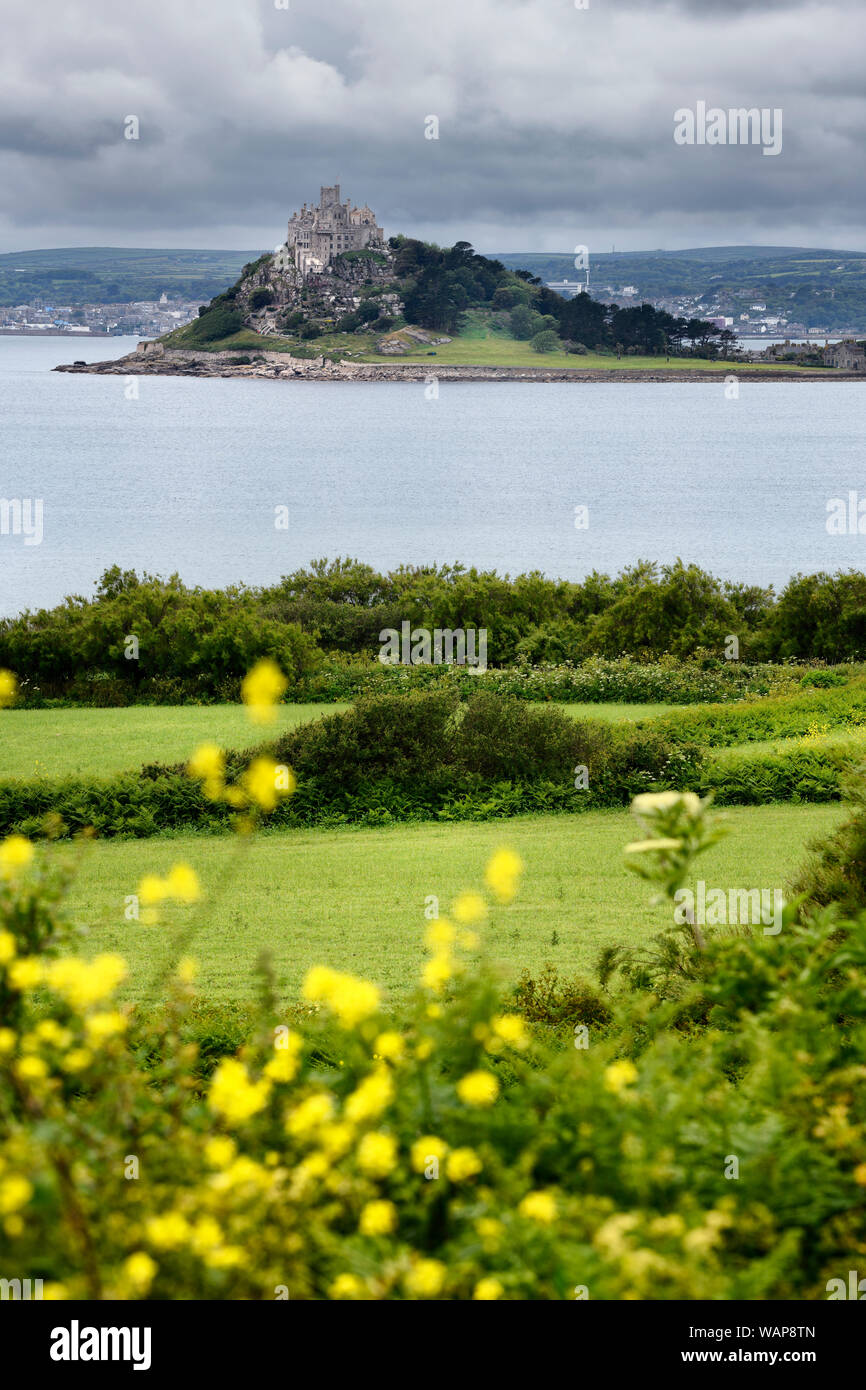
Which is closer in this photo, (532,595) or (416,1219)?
(416,1219)

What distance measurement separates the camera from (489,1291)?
1.77 metres

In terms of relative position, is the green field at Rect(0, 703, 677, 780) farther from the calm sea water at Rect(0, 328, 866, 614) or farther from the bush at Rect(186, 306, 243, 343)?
the bush at Rect(186, 306, 243, 343)

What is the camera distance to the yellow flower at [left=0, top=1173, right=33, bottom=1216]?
166 centimetres

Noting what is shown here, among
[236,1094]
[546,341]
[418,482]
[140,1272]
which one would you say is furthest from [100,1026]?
[546,341]

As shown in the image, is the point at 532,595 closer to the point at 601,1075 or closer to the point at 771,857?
the point at 771,857

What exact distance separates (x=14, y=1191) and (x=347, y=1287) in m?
0.51

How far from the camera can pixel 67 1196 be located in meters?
1.84

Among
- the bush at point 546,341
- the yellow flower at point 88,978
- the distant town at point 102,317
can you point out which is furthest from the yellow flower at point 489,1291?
the distant town at point 102,317

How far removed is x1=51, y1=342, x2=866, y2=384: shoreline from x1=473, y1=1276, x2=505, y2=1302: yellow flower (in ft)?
369

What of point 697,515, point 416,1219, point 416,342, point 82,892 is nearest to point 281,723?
point 82,892

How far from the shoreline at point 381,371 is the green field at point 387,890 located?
104 m

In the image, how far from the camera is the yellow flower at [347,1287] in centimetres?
181
